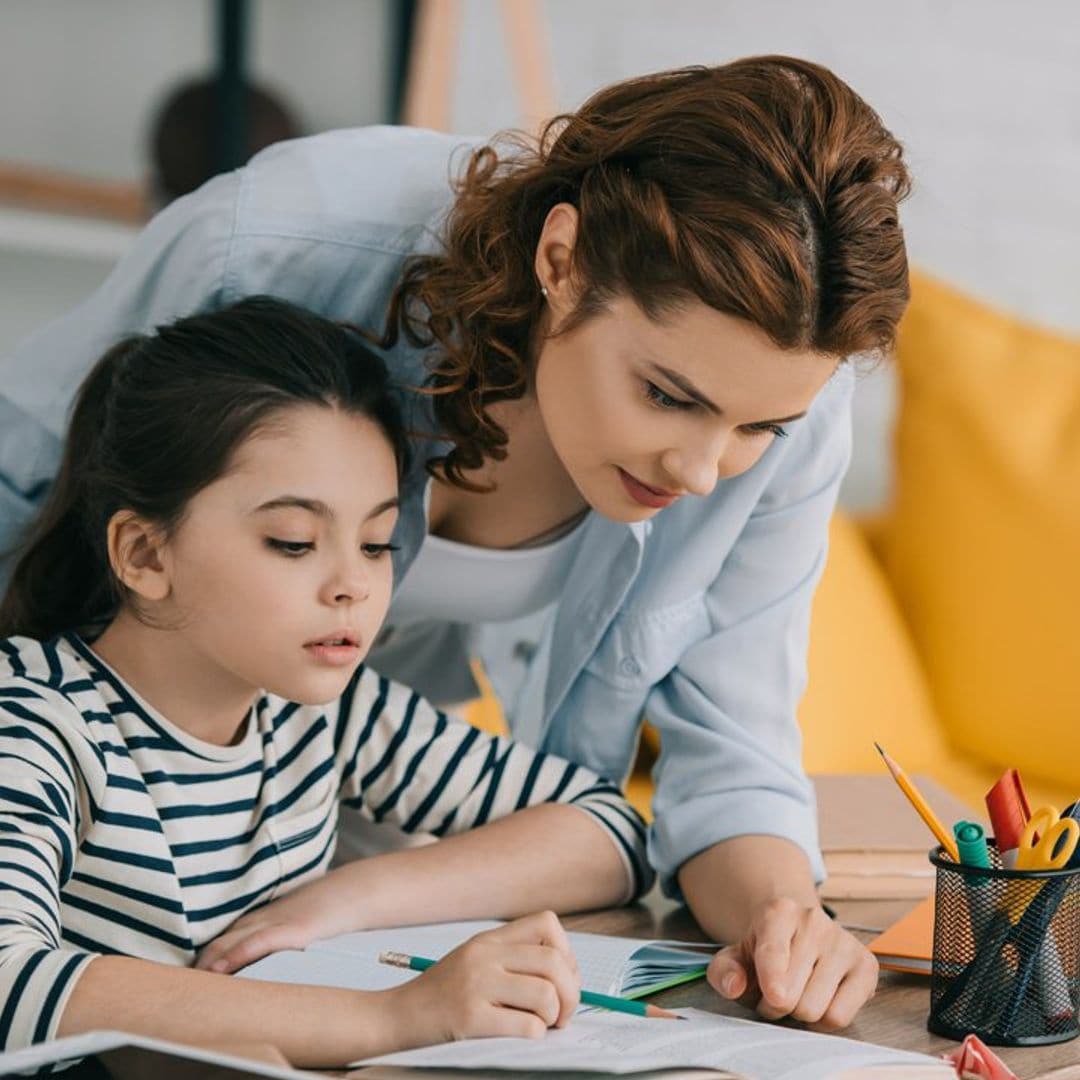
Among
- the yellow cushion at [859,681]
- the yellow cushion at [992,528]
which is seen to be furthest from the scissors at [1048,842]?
the yellow cushion at [992,528]

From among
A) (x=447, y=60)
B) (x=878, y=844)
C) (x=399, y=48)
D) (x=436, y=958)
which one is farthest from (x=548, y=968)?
(x=399, y=48)

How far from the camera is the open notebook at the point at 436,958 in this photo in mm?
964

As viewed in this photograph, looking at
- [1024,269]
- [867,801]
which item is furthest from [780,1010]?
[1024,269]

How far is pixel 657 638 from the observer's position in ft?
4.27

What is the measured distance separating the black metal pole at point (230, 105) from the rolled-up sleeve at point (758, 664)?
1450mm

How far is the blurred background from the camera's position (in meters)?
2.48

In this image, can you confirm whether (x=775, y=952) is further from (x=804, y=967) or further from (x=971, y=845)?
(x=971, y=845)

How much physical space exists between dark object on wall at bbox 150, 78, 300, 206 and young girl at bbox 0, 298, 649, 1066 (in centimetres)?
145

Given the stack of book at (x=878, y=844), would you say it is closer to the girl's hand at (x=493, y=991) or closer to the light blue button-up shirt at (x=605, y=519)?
the light blue button-up shirt at (x=605, y=519)

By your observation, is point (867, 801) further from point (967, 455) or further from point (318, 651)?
point (967, 455)

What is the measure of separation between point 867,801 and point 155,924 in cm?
61

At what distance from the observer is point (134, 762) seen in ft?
3.35

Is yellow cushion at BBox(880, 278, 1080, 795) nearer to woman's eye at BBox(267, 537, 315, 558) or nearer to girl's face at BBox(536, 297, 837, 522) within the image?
girl's face at BBox(536, 297, 837, 522)

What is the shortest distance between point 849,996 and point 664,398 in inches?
14.2
